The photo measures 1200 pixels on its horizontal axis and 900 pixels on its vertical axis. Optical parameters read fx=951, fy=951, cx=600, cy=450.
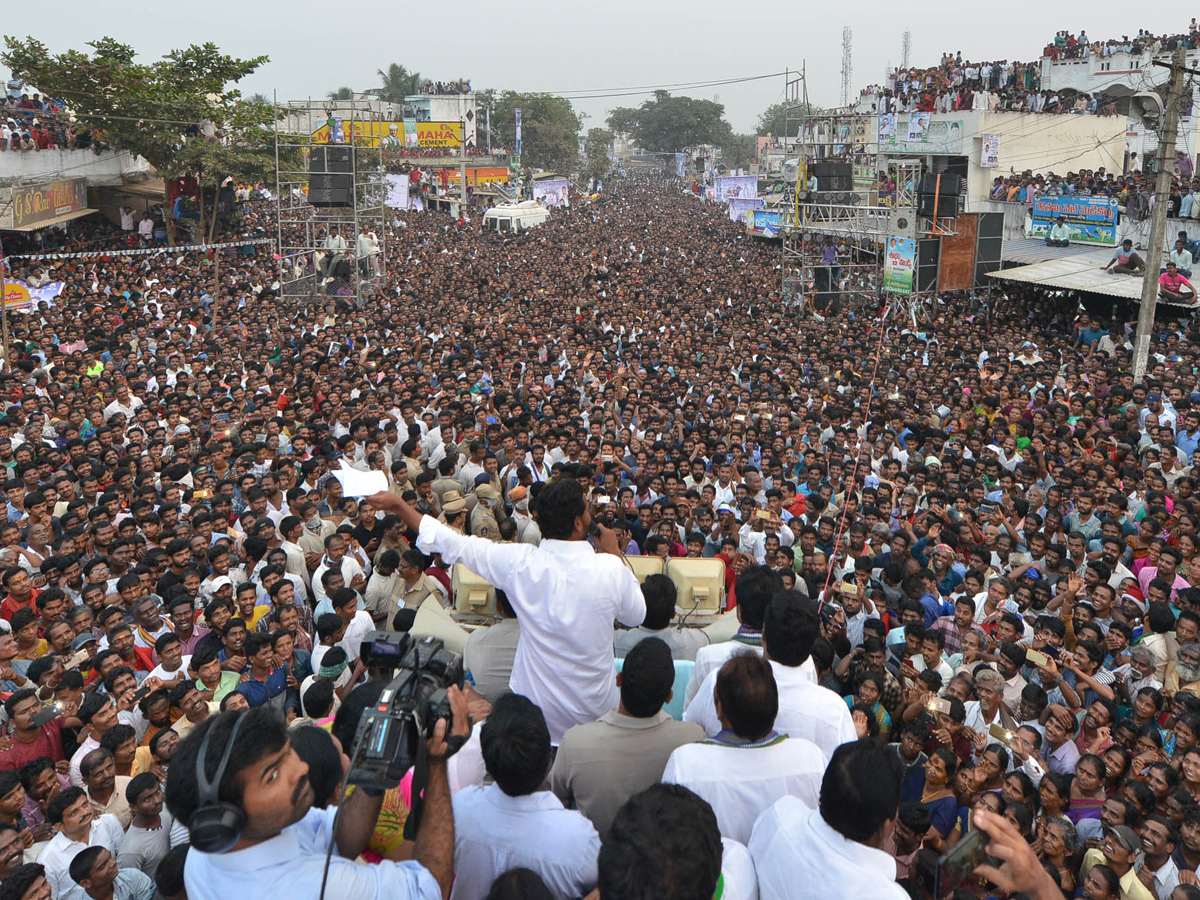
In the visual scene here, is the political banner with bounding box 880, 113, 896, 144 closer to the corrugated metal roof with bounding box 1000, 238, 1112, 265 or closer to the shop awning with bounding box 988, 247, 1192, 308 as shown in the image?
the corrugated metal roof with bounding box 1000, 238, 1112, 265

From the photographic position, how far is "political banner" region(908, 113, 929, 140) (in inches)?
1001

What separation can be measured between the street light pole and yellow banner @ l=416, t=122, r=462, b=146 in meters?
36.0

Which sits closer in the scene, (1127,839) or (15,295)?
(1127,839)

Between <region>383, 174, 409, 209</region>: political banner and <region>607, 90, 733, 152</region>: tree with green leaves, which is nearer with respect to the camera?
<region>383, 174, 409, 209</region>: political banner

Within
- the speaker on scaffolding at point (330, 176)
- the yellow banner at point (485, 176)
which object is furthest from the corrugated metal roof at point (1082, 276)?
the yellow banner at point (485, 176)

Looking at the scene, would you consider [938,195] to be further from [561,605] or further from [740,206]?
[740,206]

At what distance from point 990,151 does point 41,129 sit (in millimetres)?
21126

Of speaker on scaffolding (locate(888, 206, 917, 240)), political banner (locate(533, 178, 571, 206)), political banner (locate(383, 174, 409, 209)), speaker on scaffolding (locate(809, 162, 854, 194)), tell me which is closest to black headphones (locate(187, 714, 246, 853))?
speaker on scaffolding (locate(888, 206, 917, 240))

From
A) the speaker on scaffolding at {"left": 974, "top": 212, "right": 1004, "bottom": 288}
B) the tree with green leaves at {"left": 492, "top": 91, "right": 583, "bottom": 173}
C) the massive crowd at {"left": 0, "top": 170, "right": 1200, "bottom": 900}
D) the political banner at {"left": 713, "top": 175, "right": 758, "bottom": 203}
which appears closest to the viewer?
the massive crowd at {"left": 0, "top": 170, "right": 1200, "bottom": 900}

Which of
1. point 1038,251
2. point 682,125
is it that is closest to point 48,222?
point 1038,251

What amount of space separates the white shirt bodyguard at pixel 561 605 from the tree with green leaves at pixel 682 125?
94517mm

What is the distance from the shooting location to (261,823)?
187cm

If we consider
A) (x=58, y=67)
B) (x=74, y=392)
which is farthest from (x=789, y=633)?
(x=58, y=67)

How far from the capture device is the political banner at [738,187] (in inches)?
1640
